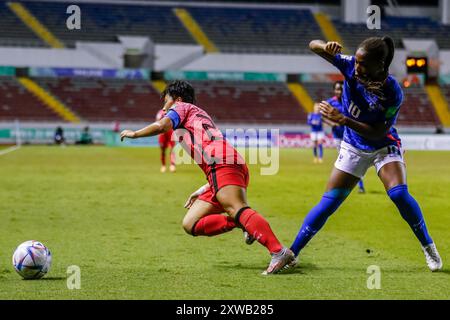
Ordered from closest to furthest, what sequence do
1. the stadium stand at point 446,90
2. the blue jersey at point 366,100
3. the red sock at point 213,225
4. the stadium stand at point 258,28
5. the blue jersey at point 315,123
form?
the blue jersey at point 366,100 < the red sock at point 213,225 < the blue jersey at point 315,123 < the stadium stand at point 446,90 < the stadium stand at point 258,28

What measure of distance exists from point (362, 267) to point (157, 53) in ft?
160

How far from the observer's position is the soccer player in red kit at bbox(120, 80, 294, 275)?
24.7 ft

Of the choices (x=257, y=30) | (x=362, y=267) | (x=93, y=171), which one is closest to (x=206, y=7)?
(x=257, y=30)

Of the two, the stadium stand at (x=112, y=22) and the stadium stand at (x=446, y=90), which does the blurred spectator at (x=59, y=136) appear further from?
the stadium stand at (x=446, y=90)

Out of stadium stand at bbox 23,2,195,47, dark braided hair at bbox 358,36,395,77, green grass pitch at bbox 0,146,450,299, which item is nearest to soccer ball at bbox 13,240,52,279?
green grass pitch at bbox 0,146,450,299

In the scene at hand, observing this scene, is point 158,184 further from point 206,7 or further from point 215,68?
point 206,7

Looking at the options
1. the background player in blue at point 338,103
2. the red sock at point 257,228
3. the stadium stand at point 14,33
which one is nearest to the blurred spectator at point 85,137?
the stadium stand at point 14,33

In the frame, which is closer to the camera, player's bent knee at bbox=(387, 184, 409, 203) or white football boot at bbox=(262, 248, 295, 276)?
white football boot at bbox=(262, 248, 295, 276)

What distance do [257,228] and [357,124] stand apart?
4.62ft

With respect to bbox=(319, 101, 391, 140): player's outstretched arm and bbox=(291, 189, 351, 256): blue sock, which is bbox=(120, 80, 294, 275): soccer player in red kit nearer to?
bbox=(291, 189, 351, 256): blue sock

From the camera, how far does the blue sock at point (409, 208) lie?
25.4 ft

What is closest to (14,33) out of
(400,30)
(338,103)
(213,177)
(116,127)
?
(116,127)

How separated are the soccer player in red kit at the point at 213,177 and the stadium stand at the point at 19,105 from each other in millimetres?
44160

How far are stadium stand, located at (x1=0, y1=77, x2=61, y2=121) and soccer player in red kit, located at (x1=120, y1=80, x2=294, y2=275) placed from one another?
1739 inches
